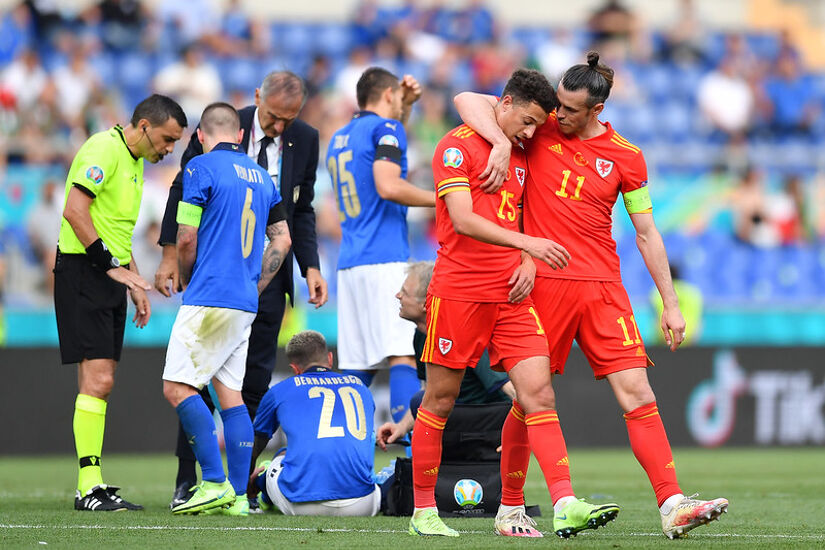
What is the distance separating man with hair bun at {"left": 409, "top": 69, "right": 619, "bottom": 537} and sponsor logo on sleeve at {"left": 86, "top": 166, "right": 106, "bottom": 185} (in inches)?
85.2

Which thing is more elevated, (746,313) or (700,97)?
(700,97)

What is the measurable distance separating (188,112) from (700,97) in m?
8.06

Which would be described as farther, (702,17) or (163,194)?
(702,17)

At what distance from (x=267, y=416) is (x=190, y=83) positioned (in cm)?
1032

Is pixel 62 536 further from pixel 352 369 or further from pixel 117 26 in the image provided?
pixel 117 26

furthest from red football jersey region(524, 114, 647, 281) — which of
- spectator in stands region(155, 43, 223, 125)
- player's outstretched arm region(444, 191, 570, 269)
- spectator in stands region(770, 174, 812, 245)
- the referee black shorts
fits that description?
spectator in stands region(770, 174, 812, 245)

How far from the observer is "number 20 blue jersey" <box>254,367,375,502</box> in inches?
268

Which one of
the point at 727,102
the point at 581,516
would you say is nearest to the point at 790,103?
the point at 727,102

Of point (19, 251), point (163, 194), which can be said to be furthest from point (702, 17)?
point (19, 251)

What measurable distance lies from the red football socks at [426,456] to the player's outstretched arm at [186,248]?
1704 mm

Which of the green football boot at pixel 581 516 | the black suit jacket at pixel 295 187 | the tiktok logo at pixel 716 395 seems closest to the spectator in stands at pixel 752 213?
the tiktok logo at pixel 716 395

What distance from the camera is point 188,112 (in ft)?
52.6

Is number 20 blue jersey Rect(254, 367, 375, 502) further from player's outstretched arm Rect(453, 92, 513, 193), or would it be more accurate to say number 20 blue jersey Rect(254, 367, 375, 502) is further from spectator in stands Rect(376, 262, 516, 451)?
player's outstretched arm Rect(453, 92, 513, 193)

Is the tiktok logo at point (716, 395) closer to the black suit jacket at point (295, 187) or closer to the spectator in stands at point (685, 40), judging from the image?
the black suit jacket at point (295, 187)
